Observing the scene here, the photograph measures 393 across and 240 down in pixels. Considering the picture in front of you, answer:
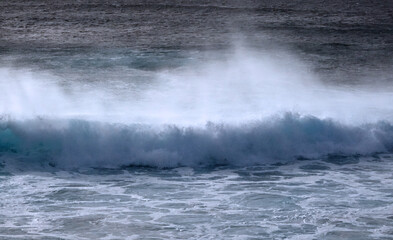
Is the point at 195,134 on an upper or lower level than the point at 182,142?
upper

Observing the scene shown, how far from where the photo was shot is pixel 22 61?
2152 cm

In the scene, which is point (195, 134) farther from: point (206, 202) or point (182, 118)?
point (206, 202)

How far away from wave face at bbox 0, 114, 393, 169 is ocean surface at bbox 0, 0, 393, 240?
0.10 ft

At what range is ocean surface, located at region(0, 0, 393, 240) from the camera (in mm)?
10664

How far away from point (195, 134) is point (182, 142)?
34cm

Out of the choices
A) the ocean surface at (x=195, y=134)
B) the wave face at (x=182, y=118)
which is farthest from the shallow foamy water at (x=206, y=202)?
the wave face at (x=182, y=118)

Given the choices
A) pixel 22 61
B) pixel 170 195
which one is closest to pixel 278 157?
pixel 170 195

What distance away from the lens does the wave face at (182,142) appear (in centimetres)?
1380

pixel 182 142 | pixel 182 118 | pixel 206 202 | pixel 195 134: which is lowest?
pixel 206 202

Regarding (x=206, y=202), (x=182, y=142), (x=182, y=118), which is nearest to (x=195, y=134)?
(x=182, y=142)

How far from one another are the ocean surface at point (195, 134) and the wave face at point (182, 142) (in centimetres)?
3

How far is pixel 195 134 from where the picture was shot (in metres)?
14.5

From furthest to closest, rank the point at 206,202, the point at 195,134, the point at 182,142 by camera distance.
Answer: the point at 195,134 < the point at 182,142 < the point at 206,202

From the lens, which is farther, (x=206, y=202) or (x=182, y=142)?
(x=182, y=142)
